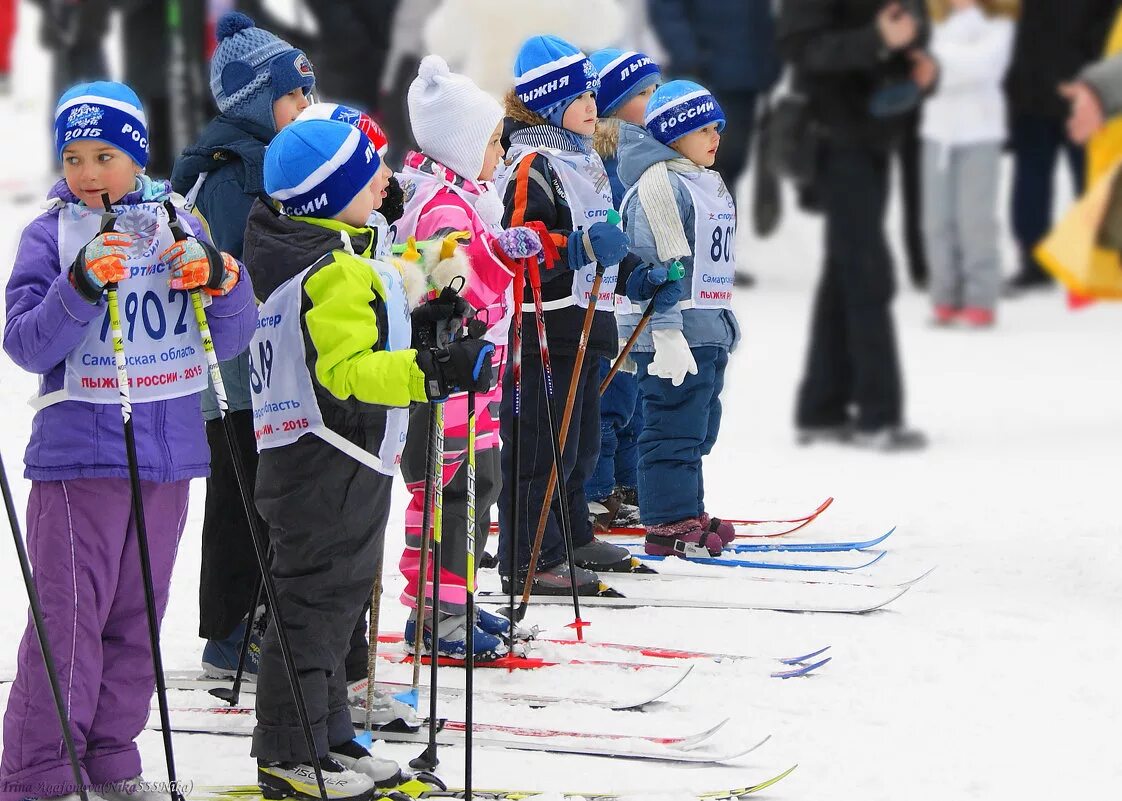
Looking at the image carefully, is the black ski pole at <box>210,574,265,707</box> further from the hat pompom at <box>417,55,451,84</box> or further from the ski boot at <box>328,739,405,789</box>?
the hat pompom at <box>417,55,451,84</box>

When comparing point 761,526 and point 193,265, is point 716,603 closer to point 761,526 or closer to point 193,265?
point 761,526

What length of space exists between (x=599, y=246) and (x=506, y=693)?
1.34 m

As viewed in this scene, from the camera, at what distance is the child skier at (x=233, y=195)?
14.4ft

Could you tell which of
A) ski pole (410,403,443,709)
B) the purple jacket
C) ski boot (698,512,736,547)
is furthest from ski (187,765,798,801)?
ski boot (698,512,736,547)

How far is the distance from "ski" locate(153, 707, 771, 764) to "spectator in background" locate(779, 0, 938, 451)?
421 centimetres

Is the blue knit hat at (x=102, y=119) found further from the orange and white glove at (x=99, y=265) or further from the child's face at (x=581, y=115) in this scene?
the child's face at (x=581, y=115)

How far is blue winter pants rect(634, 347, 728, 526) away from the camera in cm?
590

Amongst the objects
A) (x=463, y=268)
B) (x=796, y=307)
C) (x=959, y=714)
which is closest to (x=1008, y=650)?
(x=959, y=714)

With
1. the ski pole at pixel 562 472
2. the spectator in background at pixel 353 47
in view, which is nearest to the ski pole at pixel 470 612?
the ski pole at pixel 562 472

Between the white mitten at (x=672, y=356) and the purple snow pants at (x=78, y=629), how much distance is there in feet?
7.75

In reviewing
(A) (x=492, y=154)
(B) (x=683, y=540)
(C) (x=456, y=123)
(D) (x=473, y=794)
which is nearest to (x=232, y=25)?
(C) (x=456, y=123)

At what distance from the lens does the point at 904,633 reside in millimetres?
5129

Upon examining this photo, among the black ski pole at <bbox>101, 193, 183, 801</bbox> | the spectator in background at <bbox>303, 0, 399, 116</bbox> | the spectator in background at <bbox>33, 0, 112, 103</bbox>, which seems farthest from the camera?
the spectator in background at <bbox>303, 0, 399, 116</bbox>

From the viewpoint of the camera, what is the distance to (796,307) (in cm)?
1206
